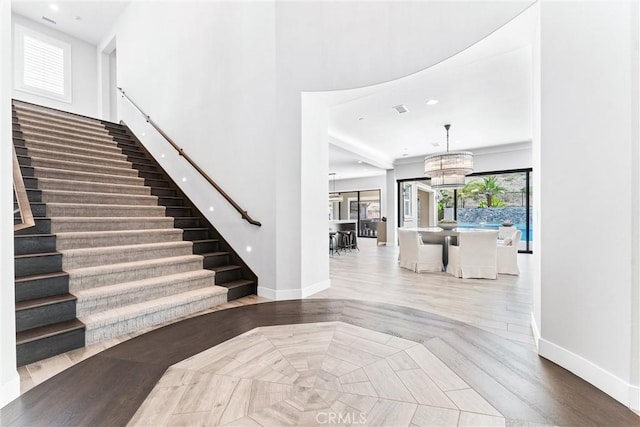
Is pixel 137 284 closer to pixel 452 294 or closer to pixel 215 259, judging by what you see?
pixel 215 259

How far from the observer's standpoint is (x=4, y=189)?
1.73m

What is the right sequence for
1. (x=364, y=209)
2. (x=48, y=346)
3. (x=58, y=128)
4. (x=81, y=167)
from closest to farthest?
1. (x=48, y=346)
2. (x=81, y=167)
3. (x=58, y=128)
4. (x=364, y=209)

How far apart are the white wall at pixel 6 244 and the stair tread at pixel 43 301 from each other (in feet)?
2.39

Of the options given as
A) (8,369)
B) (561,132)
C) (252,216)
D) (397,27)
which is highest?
(397,27)

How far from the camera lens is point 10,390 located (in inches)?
67.3

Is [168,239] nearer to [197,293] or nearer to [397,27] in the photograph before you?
[197,293]

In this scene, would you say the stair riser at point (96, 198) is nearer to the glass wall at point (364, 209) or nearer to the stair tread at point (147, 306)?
the stair tread at point (147, 306)

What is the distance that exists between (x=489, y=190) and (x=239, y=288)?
27.1 feet

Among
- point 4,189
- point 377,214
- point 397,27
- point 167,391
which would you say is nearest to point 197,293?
point 167,391

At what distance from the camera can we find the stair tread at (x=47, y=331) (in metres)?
2.15

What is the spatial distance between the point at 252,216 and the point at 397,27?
9.63 feet

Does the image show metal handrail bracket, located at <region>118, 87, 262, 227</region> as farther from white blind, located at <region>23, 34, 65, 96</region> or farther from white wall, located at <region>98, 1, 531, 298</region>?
white blind, located at <region>23, 34, 65, 96</region>

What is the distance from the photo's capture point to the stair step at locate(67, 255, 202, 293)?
280cm

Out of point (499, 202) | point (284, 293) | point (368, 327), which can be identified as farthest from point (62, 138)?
point (499, 202)
